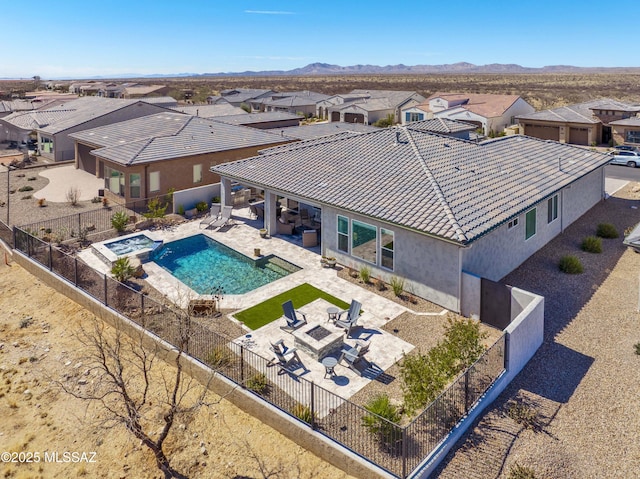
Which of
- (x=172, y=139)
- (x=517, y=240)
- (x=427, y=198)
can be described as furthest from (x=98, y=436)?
(x=172, y=139)

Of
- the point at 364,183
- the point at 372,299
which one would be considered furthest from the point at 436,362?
the point at 364,183

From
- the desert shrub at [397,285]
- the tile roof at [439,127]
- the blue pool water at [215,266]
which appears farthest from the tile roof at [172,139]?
the desert shrub at [397,285]

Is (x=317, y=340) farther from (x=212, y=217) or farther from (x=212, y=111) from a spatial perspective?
(x=212, y=111)

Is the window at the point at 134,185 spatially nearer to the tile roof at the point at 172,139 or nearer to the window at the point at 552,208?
the tile roof at the point at 172,139

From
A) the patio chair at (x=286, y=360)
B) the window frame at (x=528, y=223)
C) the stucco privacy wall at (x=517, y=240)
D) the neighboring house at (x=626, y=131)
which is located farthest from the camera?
the neighboring house at (x=626, y=131)

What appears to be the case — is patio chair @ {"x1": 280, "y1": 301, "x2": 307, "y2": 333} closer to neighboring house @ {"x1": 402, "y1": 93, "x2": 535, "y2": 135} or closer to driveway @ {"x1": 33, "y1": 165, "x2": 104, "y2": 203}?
driveway @ {"x1": 33, "y1": 165, "x2": 104, "y2": 203}

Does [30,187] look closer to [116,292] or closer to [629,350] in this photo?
[116,292]
